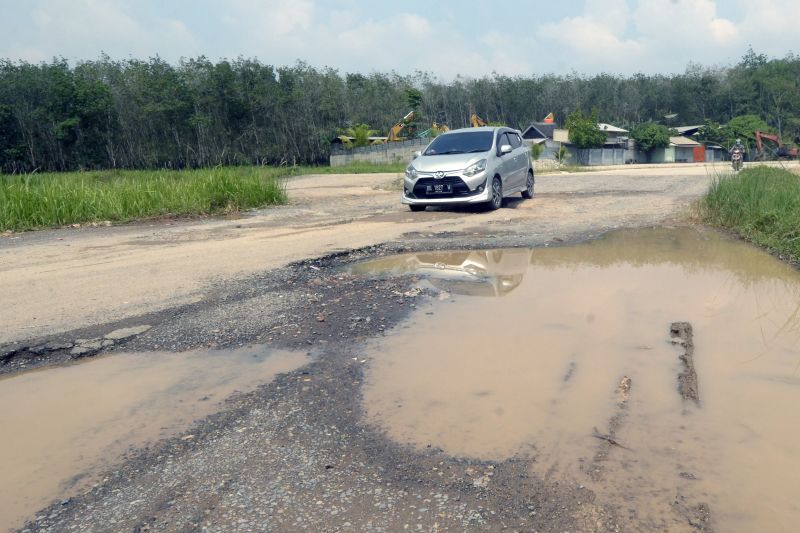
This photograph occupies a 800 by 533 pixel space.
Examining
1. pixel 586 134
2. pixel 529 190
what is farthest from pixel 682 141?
pixel 529 190

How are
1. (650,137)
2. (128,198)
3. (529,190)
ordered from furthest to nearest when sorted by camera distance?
1. (650,137)
2. (529,190)
3. (128,198)

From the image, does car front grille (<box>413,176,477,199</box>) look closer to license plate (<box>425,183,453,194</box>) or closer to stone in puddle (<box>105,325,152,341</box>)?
license plate (<box>425,183,453,194</box>)

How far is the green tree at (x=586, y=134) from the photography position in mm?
54031

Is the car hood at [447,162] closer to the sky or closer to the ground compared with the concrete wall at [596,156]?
closer to the sky

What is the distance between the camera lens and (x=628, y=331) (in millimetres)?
A: 4727

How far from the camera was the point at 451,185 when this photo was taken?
1115cm

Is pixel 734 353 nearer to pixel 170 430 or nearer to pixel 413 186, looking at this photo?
pixel 170 430

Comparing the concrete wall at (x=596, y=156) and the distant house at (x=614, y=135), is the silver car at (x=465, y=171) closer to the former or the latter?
the concrete wall at (x=596, y=156)

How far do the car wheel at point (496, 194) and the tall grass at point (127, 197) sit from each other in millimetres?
5276

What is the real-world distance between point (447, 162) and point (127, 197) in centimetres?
624

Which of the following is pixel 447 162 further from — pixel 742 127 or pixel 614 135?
pixel 742 127

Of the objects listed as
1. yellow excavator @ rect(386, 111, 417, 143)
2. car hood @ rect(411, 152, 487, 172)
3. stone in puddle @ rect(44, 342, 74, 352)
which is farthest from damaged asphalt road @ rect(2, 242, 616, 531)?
yellow excavator @ rect(386, 111, 417, 143)

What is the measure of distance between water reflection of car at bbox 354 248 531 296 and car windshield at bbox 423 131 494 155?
440 centimetres

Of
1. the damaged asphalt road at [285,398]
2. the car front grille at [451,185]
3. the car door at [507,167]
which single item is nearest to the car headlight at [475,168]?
the car front grille at [451,185]
